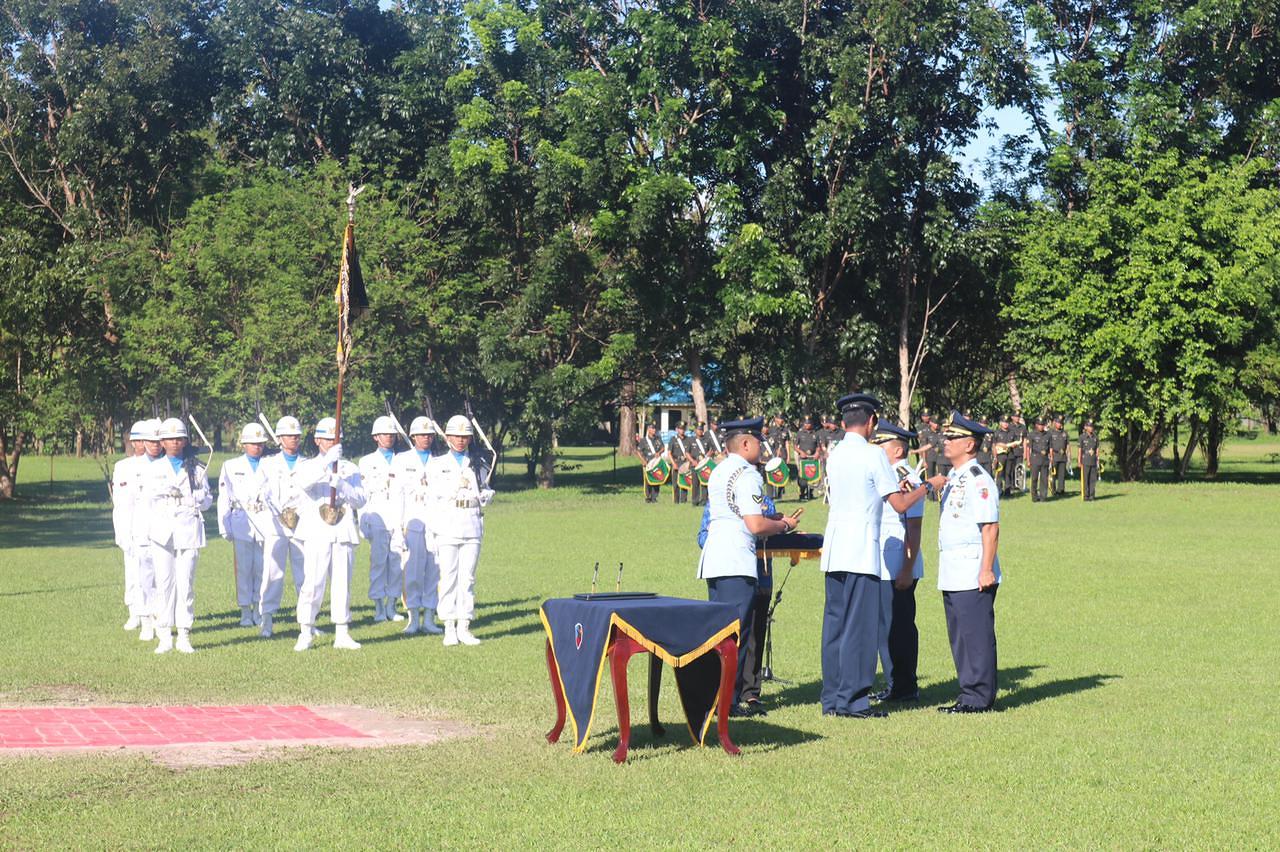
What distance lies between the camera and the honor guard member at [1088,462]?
124 feet

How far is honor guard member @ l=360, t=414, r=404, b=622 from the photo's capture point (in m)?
16.9

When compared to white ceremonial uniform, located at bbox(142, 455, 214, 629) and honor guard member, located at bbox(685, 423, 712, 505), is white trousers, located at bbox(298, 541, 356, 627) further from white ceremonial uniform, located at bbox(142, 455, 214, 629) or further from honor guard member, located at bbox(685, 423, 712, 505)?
honor guard member, located at bbox(685, 423, 712, 505)

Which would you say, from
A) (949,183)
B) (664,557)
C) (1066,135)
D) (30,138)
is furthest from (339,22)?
(664,557)

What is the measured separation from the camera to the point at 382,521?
673 inches

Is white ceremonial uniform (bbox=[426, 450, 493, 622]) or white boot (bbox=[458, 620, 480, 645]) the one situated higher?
white ceremonial uniform (bbox=[426, 450, 493, 622])

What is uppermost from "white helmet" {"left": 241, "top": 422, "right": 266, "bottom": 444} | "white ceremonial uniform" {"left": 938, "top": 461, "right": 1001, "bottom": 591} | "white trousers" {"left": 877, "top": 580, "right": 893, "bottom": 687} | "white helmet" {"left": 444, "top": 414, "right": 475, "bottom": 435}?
"white helmet" {"left": 444, "top": 414, "right": 475, "bottom": 435}

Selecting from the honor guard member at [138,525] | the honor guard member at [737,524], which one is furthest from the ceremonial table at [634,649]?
the honor guard member at [138,525]

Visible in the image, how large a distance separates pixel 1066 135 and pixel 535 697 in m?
40.0

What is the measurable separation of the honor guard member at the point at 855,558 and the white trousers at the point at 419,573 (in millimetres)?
6275

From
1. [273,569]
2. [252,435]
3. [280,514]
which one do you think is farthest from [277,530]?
[252,435]

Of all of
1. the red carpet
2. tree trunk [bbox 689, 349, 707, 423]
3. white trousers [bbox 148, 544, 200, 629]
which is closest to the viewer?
the red carpet

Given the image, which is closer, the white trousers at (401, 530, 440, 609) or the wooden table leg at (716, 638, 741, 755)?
the wooden table leg at (716, 638, 741, 755)

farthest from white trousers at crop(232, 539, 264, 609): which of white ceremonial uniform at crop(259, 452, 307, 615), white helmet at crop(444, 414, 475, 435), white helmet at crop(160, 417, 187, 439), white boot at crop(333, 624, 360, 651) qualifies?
white helmet at crop(444, 414, 475, 435)

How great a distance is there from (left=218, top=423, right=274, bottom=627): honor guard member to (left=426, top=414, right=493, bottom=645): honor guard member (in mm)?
2134
